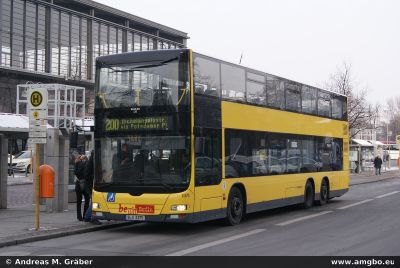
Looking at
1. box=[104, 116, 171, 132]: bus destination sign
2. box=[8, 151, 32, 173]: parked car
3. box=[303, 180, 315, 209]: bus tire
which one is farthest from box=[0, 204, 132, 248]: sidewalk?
box=[8, 151, 32, 173]: parked car

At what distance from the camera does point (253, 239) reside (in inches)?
467

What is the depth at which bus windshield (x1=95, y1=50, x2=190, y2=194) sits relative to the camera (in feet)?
40.3

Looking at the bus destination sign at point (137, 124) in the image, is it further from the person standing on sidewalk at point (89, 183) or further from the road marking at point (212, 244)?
the road marking at point (212, 244)

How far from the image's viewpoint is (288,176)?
17016 mm

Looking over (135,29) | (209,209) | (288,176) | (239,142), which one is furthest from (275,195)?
(135,29)

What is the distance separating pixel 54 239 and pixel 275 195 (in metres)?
6.59

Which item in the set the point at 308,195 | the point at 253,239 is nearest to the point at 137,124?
the point at 253,239

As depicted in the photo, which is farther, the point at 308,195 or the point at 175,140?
the point at 308,195

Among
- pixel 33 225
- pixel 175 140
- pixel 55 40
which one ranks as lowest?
pixel 33 225

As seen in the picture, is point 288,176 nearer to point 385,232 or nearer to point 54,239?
point 385,232

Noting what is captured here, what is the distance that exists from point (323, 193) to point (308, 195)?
152cm

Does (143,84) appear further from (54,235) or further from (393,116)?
(393,116)

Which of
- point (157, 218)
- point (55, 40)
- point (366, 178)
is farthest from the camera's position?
point (55, 40)
